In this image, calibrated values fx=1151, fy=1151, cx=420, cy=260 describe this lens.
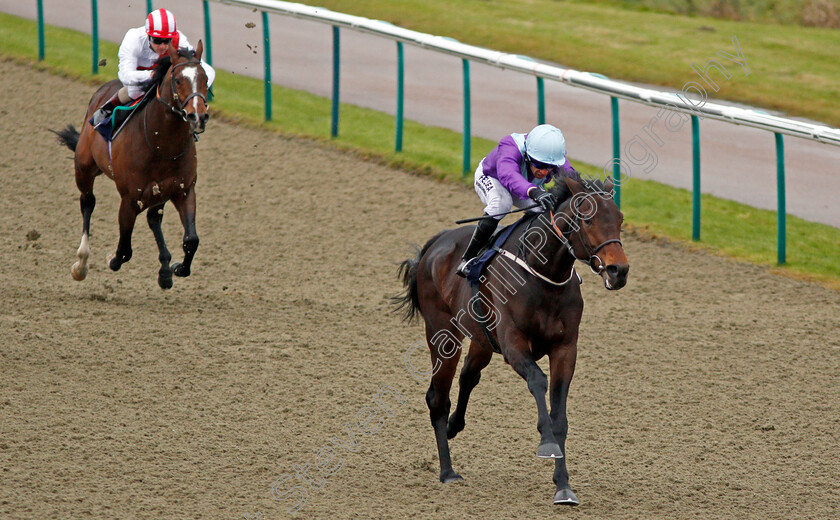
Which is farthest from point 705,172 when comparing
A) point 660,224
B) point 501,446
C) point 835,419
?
point 501,446

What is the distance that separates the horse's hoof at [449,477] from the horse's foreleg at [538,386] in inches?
29.3

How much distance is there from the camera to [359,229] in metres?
10.6

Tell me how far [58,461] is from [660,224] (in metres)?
6.42

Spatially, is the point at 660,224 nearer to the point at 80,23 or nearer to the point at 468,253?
the point at 468,253

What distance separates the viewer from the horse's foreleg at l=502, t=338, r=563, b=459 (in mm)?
5359

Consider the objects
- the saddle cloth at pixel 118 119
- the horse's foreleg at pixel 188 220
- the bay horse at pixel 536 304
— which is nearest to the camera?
the bay horse at pixel 536 304

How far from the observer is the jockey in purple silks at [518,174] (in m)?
5.79

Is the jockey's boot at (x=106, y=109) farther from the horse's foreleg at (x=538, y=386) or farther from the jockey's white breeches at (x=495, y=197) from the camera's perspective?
the horse's foreleg at (x=538, y=386)

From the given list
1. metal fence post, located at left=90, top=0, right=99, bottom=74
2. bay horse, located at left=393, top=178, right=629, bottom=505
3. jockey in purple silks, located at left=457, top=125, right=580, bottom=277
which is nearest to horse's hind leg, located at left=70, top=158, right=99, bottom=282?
bay horse, located at left=393, top=178, right=629, bottom=505

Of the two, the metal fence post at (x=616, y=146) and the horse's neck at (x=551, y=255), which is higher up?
the metal fence post at (x=616, y=146)

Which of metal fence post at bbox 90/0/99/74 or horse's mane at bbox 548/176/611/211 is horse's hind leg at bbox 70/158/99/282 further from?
metal fence post at bbox 90/0/99/74

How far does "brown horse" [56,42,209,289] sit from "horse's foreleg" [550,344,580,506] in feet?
9.84

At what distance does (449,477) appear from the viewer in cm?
609

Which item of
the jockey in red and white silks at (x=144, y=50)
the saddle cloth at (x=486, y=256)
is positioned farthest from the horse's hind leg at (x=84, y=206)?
the saddle cloth at (x=486, y=256)
